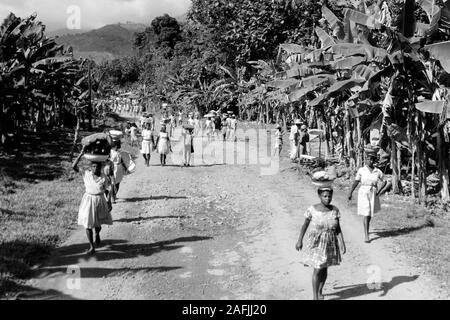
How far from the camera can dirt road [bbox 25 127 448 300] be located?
22.3ft

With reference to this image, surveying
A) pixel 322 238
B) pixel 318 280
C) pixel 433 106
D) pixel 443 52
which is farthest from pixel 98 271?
pixel 443 52

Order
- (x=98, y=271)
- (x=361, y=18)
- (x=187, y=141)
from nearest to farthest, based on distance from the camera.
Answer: (x=98, y=271) < (x=361, y=18) < (x=187, y=141)

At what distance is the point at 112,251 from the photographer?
8.39 meters

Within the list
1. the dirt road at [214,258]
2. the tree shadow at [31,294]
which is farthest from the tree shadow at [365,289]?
the tree shadow at [31,294]

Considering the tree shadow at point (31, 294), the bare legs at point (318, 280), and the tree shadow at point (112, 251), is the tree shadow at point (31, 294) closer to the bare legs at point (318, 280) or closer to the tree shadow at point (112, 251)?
the tree shadow at point (112, 251)

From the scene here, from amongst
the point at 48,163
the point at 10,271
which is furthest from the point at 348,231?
the point at 48,163

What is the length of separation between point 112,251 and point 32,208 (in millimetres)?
3945

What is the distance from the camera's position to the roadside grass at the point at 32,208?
7728 millimetres

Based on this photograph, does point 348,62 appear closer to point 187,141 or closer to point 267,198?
point 267,198

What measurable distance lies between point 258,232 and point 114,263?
3.20 metres

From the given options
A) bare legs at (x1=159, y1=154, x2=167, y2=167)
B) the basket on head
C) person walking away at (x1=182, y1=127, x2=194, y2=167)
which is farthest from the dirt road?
bare legs at (x1=159, y1=154, x2=167, y2=167)

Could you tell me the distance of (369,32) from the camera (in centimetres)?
1228

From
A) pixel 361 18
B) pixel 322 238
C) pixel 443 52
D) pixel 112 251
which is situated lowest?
pixel 112 251

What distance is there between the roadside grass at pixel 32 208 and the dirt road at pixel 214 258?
0.35m
